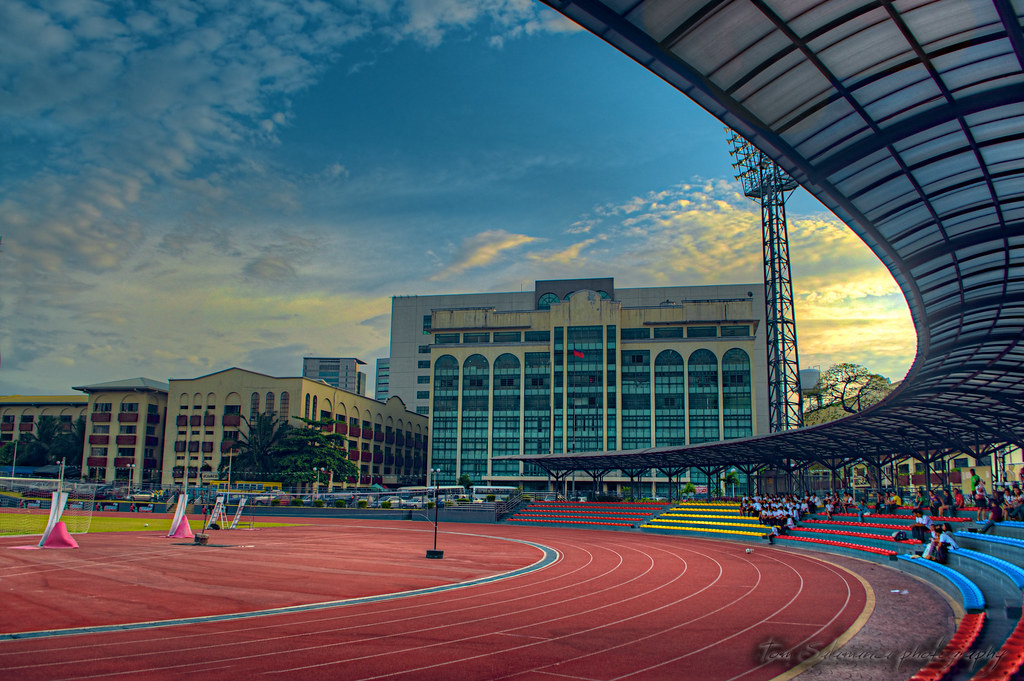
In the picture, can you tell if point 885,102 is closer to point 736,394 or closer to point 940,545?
point 940,545

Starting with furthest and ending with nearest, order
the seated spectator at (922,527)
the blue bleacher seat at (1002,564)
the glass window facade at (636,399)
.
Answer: the glass window facade at (636,399) < the seated spectator at (922,527) < the blue bleacher seat at (1002,564)

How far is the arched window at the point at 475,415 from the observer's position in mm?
90375

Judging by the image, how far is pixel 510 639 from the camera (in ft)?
43.0

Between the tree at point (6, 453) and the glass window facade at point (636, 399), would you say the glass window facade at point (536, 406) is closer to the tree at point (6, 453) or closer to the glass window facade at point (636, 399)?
the glass window facade at point (636, 399)

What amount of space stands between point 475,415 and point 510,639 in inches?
3094

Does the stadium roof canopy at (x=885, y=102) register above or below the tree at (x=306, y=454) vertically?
above

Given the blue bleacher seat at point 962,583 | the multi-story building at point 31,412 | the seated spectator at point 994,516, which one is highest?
the multi-story building at point 31,412

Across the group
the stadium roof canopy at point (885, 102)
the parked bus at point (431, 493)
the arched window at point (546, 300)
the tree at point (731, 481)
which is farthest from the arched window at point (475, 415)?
the stadium roof canopy at point (885, 102)

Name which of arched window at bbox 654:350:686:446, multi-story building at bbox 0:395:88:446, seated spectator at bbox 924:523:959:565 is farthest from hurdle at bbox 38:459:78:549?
multi-story building at bbox 0:395:88:446

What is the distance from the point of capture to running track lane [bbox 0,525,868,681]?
10.8m

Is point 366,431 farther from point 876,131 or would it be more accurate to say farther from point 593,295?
point 876,131

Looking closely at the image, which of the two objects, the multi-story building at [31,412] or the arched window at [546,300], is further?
the arched window at [546,300]

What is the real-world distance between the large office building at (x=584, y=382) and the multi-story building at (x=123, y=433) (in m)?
38.7

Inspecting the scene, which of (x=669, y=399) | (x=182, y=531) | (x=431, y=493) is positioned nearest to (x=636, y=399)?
(x=669, y=399)
